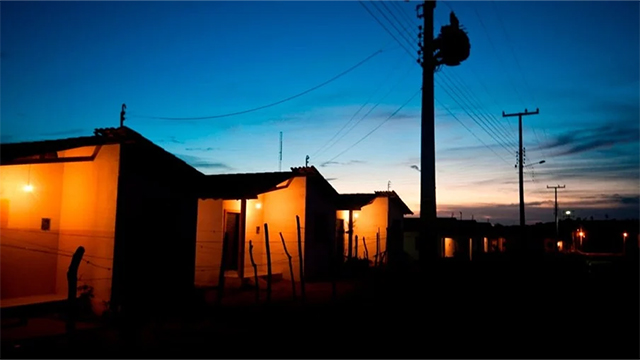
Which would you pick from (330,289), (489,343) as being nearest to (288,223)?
(330,289)

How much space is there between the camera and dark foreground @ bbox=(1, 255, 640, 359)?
324 inches

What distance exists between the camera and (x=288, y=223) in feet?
62.3

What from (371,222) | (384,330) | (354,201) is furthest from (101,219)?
(371,222)

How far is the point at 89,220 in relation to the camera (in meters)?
11.0

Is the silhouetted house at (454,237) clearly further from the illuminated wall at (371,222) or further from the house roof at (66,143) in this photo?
the house roof at (66,143)

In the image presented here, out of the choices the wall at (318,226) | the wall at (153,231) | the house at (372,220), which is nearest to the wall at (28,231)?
the wall at (153,231)

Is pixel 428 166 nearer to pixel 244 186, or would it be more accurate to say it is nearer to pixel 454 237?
pixel 244 186

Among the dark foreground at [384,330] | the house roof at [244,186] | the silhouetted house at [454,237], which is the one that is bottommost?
the dark foreground at [384,330]

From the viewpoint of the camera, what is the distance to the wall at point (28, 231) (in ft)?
34.8

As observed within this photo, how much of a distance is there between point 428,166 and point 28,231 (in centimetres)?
1225

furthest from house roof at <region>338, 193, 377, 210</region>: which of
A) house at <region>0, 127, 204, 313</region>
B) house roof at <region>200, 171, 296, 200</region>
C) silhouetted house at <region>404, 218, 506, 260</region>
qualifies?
silhouetted house at <region>404, 218, 506, 260</region>

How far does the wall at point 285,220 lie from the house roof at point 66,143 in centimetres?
799

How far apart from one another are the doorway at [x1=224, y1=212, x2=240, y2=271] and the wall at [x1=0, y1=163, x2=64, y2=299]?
6.60 m

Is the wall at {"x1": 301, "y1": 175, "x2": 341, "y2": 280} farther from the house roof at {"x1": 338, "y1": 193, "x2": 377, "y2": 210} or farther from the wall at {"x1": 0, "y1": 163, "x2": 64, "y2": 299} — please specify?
the wall at {"x1": 0, "y1": 163, "x2": 64, "y2": 299}
